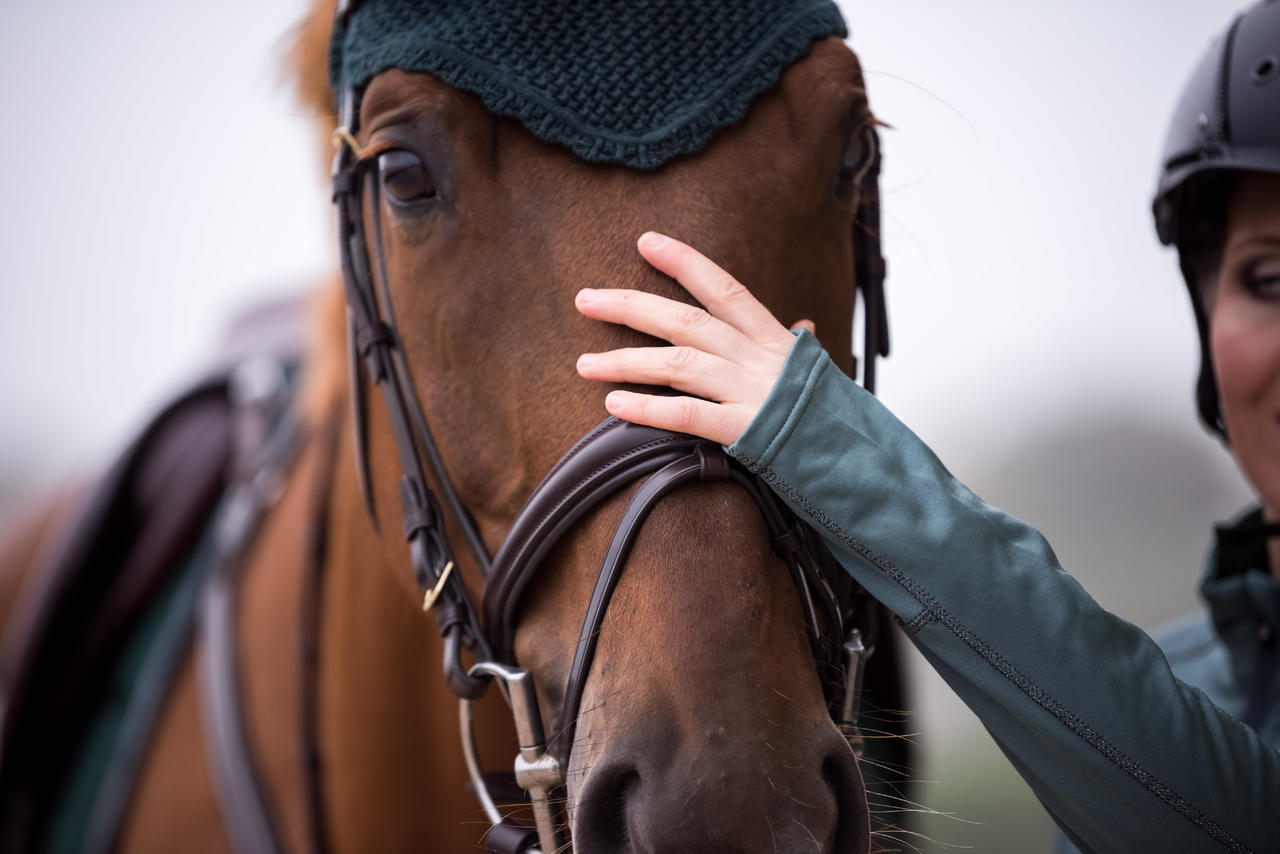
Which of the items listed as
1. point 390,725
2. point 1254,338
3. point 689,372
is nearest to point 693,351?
point 689,372

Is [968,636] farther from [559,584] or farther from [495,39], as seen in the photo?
[495,39]

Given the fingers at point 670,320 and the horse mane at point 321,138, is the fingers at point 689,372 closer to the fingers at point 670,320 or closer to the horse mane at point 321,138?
the fingers at point 670,320

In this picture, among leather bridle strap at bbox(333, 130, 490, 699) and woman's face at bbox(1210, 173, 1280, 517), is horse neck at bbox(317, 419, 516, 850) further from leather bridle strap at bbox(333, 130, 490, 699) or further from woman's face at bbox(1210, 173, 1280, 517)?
woman's face at bbox(1210, 173, 1280, 517)

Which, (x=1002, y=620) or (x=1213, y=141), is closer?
(x=1002, y=620)

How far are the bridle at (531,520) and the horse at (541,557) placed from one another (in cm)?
1

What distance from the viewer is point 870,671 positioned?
8.85ft

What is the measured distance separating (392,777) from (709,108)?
4.83 feet

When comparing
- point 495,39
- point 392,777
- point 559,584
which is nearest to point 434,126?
point 495,39

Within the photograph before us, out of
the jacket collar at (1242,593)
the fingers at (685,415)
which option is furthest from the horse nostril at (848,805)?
the jacket collar at (1242,593)

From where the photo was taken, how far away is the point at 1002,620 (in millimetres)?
1198

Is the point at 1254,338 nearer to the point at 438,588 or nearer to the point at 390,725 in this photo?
the point at 438,588

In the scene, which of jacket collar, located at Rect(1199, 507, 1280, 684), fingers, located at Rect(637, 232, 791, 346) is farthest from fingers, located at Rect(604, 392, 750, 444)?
jacket collar, located at Rect(1199, 507, 1280, 684)

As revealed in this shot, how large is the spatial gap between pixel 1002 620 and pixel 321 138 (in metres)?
1.71

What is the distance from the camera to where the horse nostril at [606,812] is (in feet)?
3.61
